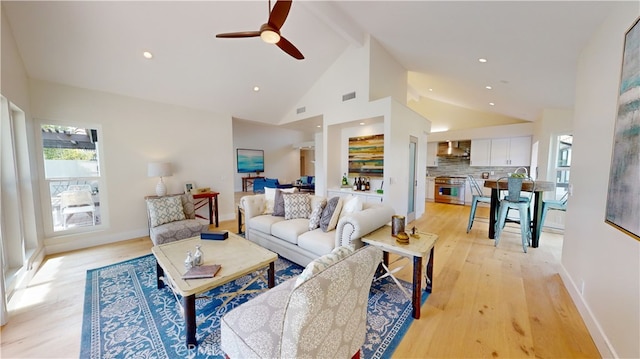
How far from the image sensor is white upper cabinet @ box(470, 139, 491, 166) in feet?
22.7

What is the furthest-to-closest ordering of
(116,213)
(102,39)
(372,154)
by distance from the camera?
(372,154)
(116,213)
(102,39)

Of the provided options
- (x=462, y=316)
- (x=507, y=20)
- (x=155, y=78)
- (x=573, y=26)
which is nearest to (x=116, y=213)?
(x=155, y=78)

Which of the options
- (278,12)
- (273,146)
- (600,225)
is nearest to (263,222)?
(278,12)

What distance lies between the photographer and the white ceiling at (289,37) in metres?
2.48

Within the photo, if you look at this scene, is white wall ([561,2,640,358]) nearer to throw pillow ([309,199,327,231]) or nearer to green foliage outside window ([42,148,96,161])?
throw pillow ([309,199,327,231])

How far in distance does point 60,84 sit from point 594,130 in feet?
22.2

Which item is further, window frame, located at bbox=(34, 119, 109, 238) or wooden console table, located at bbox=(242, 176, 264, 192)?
wooden console table, located at bbox=(242, 176, 264, 192)

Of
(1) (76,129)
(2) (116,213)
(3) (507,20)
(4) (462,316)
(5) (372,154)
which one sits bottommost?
(4) (462,316)

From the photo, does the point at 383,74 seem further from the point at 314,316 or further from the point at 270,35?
the point at 314,316

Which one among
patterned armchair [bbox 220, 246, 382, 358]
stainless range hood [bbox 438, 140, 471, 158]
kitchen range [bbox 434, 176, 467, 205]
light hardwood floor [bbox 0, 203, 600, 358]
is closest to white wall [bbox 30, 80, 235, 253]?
light hardwood floor [bbox 0, 203, 600, 358]

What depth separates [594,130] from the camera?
204 cm

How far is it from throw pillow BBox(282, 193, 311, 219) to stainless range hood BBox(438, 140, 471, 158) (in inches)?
247

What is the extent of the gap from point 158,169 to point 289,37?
3333 millimetres

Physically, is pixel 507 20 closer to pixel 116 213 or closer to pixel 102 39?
pixel 102 39
